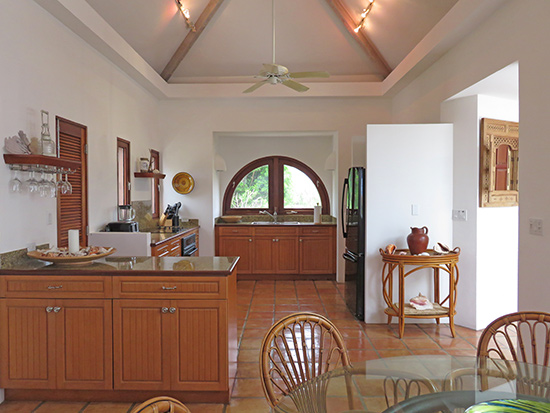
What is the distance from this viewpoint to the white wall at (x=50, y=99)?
9.78 ft

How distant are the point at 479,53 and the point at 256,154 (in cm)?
470

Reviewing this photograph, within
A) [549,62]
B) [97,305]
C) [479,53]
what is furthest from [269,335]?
[479,53]

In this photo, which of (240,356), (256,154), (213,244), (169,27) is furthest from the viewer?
(256,154)

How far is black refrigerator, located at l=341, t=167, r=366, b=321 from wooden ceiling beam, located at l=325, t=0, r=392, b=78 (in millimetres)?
2187

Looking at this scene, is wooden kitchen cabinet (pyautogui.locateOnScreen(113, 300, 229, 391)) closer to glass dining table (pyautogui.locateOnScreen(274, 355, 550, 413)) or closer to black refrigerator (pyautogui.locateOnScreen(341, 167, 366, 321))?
glass dining table (pyautogui.locateOnScreen(274, 355, 550, 413))

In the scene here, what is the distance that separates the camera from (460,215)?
438cm

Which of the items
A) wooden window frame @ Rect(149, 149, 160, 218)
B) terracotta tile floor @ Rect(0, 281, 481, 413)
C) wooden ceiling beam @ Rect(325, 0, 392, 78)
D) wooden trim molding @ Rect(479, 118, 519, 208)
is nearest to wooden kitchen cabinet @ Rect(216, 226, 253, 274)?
terracotta tile floor @ Rect(0, 281, 481, 413)

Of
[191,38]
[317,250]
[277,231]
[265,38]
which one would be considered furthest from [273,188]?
[191,38]

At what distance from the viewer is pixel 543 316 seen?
5.90 feet

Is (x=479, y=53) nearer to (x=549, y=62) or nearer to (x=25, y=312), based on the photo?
(x=549, y=62)

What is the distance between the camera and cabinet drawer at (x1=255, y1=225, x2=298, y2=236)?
22.5 ft

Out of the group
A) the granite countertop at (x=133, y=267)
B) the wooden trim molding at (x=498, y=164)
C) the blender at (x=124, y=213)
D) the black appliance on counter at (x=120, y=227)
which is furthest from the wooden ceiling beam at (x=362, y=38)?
the granite countertop at (x=133, y=267)

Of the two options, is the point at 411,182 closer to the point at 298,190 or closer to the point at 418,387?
the point at 418,387

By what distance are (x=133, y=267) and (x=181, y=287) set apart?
0.41 m
